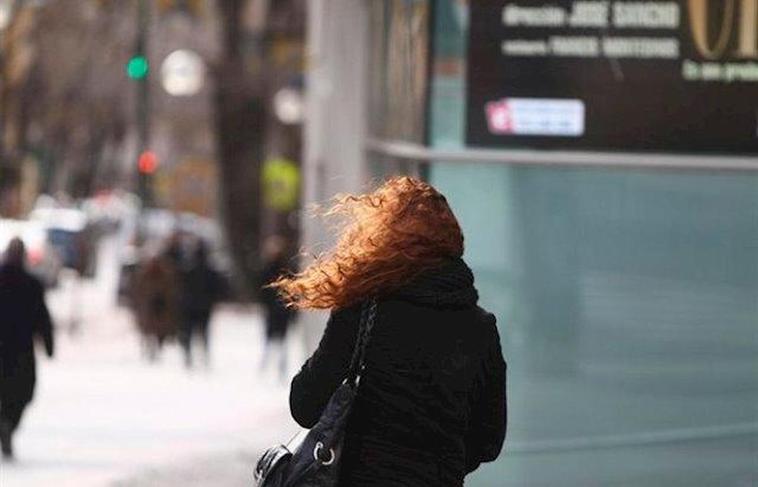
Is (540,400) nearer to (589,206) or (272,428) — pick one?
(589,206)

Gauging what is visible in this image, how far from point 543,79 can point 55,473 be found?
5.23m

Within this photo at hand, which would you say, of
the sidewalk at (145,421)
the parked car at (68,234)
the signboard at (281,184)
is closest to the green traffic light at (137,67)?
the sidewalk at (145,421)

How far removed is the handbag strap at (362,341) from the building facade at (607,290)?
5.76 m

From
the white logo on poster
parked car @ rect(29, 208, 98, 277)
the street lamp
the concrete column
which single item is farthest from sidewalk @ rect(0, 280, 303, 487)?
parked car @ rect(29, 208, 98, 277)

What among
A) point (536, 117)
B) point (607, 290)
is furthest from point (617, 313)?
point (536, 117)

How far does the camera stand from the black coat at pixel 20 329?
48.6 ft

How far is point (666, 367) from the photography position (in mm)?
11625

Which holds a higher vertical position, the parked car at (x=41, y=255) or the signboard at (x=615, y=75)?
the signboard at (x=615, y=75)

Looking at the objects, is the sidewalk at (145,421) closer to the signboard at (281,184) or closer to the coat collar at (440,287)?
the coat collar at (440,287)

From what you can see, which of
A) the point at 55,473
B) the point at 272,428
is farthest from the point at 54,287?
the point at 55,473

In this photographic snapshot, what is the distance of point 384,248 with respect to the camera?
19.5ft

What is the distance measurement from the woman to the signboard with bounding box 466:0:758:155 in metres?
5.72

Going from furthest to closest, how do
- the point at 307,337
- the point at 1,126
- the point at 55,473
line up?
1. the point at 1,126
2. the point at 307,337
3. the point at 55,473

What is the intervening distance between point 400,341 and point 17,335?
9.28 m
